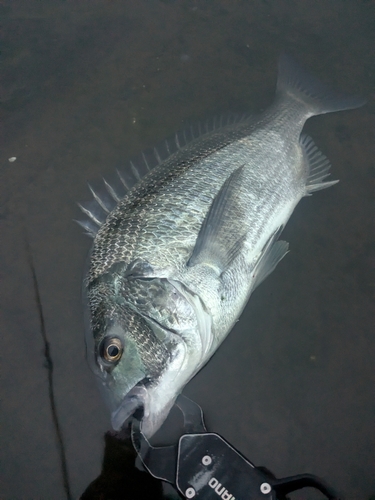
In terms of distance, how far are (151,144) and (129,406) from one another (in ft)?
6.87

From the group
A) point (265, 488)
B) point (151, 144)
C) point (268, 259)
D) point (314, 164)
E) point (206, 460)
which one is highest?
point (151, 144)

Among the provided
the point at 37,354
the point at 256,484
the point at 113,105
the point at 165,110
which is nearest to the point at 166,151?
the point at 165,110

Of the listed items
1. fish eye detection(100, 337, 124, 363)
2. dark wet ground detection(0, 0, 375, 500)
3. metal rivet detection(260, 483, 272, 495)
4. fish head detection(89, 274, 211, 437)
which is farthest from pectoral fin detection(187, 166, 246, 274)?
metal rivet detection(260, 483, 272, 495)

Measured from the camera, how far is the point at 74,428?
80.7 inches

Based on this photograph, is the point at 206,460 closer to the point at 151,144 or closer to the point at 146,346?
the point at 146,346

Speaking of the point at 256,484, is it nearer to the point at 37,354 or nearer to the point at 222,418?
the point at 222,418

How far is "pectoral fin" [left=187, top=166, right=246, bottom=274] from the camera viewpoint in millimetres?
2074

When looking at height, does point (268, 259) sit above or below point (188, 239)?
below

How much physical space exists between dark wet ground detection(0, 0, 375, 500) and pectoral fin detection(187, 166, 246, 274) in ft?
1.55

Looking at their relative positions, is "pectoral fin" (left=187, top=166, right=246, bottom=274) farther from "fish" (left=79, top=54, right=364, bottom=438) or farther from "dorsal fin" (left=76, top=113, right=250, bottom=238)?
"dorsal fin" (left=76, top=113, right=250, bottom=238)

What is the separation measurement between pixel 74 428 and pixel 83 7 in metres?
3.64

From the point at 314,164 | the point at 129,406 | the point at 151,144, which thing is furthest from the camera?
the point at 151,144

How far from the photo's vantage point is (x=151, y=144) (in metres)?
3.02

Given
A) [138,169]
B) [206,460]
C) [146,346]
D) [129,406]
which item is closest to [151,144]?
[138,169]
